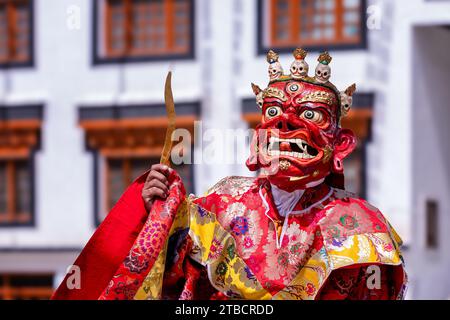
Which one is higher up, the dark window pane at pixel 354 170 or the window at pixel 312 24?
the window at pixel 312 24

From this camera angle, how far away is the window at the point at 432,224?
469 inches

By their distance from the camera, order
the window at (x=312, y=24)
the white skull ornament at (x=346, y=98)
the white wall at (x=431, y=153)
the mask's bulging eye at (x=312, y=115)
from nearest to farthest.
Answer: the mask's bulging eye at (x=312, y=115) → the white skull ornament at (x=346, y=98) → the white wall at (x=431, y=153) → the window at (x=312, y=24)

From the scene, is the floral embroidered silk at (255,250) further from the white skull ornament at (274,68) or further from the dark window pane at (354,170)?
the dark window pane at (354,170)

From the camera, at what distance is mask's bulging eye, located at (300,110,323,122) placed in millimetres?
4395

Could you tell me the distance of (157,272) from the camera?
445 centimetres

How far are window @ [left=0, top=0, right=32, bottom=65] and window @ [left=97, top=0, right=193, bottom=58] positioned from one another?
42.8 inches

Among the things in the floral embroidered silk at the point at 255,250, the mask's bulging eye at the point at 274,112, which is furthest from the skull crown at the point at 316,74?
the floral embroidered silk at the point at 255,250

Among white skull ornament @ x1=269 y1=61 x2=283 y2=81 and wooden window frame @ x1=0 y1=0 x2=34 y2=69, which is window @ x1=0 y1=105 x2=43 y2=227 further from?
white skull ornament @ x1=269 y1=61 x2=283 y2=81

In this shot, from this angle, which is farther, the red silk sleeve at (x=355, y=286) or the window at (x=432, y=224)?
the window at (x=432, y=224)

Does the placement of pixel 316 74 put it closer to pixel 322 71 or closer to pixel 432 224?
pixel 322 71

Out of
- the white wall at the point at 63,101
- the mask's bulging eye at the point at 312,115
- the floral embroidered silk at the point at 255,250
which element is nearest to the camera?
the floral embroidered silk at the point at 255,250

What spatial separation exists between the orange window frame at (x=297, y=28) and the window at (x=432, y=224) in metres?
2.06

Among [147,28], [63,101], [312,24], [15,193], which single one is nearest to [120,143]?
[63,101]
